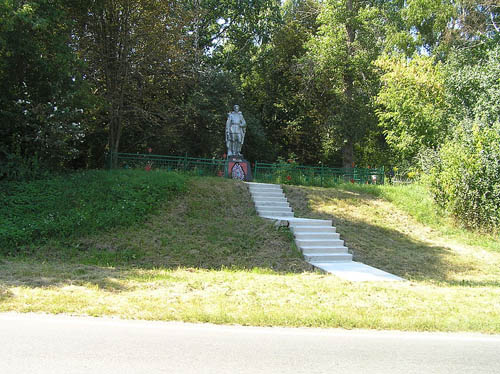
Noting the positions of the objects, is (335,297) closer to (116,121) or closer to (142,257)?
(142,257)

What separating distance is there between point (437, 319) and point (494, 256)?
25.5 feet

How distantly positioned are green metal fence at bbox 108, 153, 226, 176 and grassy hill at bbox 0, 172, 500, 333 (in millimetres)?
2150

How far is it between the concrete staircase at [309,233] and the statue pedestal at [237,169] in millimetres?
2156

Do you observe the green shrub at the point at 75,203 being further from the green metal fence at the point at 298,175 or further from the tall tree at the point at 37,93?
the green metal fence at the point at 298,175

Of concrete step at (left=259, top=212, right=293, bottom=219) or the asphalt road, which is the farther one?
concrete step at (left=259, top=212, right=293, bottom=219)

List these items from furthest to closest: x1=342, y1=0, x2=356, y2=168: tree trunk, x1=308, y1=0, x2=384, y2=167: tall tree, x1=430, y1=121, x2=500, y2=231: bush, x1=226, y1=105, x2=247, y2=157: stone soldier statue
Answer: x1=342, y1=0, x2=356, y2=168: tree trunk, x1=308, y1=0, x2=384, y2=167: tall tree, x1=226, y1=105, x2=247, y2=157: stone soldier statue, x1=430, y1=121, x2=500, y2=231: bush

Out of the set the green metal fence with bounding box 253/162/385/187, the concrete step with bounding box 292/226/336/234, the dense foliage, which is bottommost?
the concrete step with bounding box 292/226/336/234

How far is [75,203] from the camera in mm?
11094

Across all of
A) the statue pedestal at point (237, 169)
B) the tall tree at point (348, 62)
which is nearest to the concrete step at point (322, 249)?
the statue pedestal at point (237, 169)

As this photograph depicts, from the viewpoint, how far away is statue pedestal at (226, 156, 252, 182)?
54.3ft

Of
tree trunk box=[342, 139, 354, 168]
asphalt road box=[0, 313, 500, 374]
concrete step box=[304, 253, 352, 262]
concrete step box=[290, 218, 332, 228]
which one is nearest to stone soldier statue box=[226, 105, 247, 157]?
concrete step box=[290, 218, 332, 228]

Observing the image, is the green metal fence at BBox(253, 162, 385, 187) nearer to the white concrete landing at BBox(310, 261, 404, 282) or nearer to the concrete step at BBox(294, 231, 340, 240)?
the concrete step at BBox(294, 231, 340, 240)

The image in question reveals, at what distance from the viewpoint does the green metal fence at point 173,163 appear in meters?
16.5

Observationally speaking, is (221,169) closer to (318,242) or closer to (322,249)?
(318,242)
